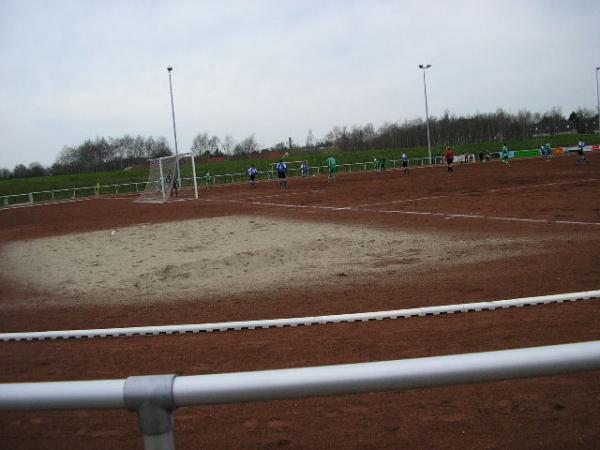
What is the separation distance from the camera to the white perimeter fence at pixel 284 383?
1393 mm

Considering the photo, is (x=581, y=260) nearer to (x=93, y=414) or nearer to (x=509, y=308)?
(x=509, y=308)

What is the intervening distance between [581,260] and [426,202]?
1171 centimetres

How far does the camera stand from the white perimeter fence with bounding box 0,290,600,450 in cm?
139

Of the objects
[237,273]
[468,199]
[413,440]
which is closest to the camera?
[413,440]

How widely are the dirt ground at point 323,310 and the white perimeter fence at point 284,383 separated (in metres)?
1.71

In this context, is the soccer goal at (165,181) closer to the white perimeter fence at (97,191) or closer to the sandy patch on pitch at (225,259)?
the white perimeter fence at (97,191)

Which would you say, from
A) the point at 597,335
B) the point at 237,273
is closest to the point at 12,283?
the point at 237,273

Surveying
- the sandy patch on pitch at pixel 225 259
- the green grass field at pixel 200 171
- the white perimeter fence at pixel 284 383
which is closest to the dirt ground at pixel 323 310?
the sandy patch on pitch at pixel 225 259

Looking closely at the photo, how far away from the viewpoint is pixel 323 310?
273 inches

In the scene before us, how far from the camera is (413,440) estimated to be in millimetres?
3414

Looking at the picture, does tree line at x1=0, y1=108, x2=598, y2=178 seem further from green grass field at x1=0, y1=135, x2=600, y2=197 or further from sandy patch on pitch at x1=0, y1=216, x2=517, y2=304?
sandy patch on pitch at x1=0, y1=216, x2=517, y2=304

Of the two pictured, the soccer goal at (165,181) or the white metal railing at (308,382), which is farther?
the soccer goal at (165,181)

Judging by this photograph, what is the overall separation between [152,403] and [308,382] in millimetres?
429

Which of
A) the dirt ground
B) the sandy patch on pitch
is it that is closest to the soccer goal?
the dirt ground
